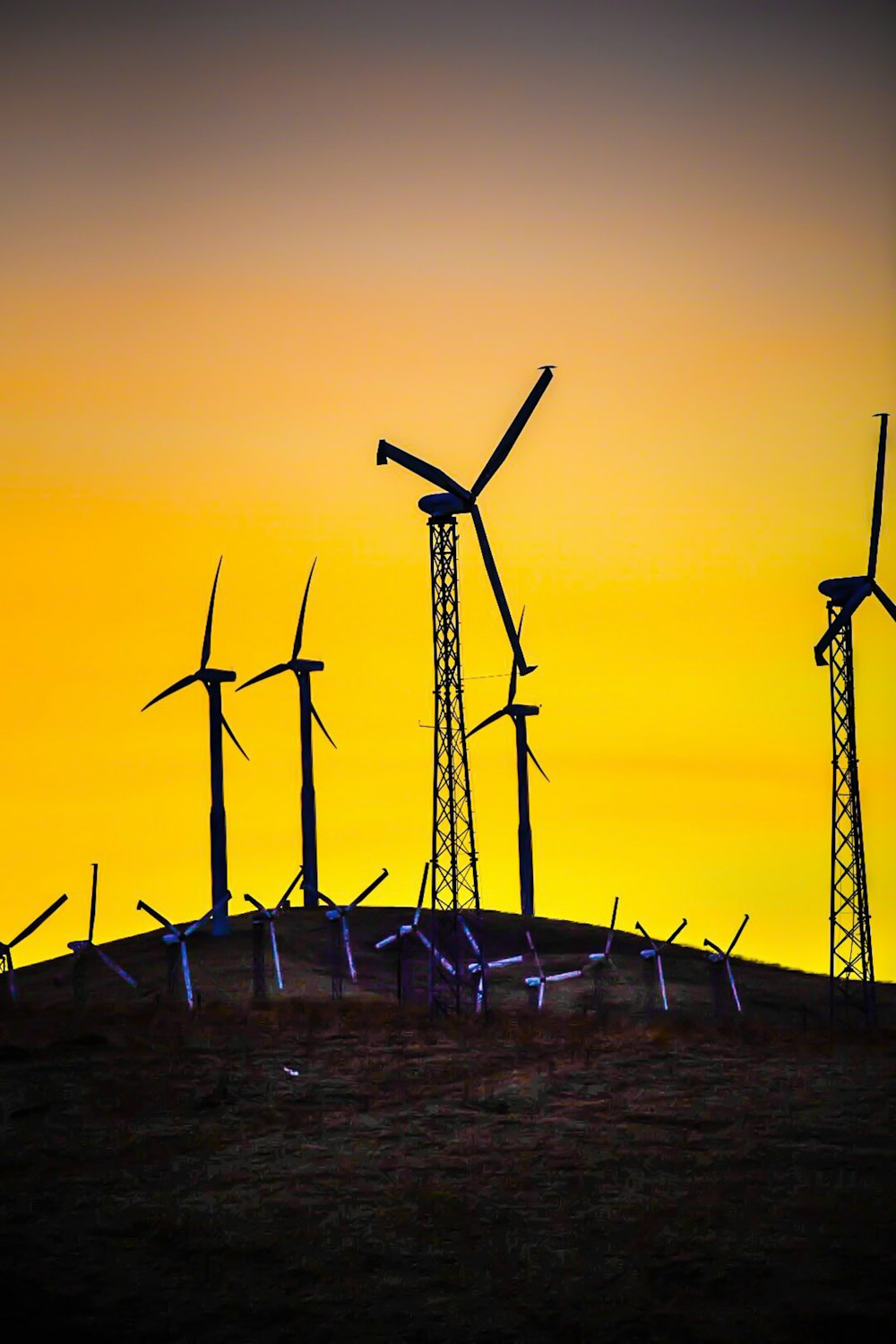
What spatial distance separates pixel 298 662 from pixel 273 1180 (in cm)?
5920

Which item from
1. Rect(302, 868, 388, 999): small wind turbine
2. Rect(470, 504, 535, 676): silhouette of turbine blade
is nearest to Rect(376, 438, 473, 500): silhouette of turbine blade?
Rect(470, 504, 535, 676): silhouette of turbine blade

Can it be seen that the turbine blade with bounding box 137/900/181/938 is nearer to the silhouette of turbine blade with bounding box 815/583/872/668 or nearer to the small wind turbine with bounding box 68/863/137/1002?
the small wind turbine with bounding box 68/863/137/1002

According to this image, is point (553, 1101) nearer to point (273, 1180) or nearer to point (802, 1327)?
point (273, 1180)

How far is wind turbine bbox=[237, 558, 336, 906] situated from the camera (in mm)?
87062

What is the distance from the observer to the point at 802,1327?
79.9 feet

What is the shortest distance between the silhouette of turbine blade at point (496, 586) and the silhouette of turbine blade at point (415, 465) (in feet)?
6.37

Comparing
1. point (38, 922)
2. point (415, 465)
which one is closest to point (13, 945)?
point (38, 922)

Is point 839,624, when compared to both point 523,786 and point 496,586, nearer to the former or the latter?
point 496,586

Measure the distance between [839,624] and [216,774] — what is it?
37.4 metres

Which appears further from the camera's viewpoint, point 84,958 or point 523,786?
point 523,786

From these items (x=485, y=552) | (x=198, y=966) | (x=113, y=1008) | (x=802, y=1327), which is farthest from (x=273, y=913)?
Result: (x=802, y=1327)

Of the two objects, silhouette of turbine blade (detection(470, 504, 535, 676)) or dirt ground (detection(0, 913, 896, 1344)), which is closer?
dirt ground (detection(0, 913, 896, 1344))

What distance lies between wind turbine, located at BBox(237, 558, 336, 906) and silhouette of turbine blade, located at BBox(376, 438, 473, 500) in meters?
30.1

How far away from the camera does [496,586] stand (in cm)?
6094
